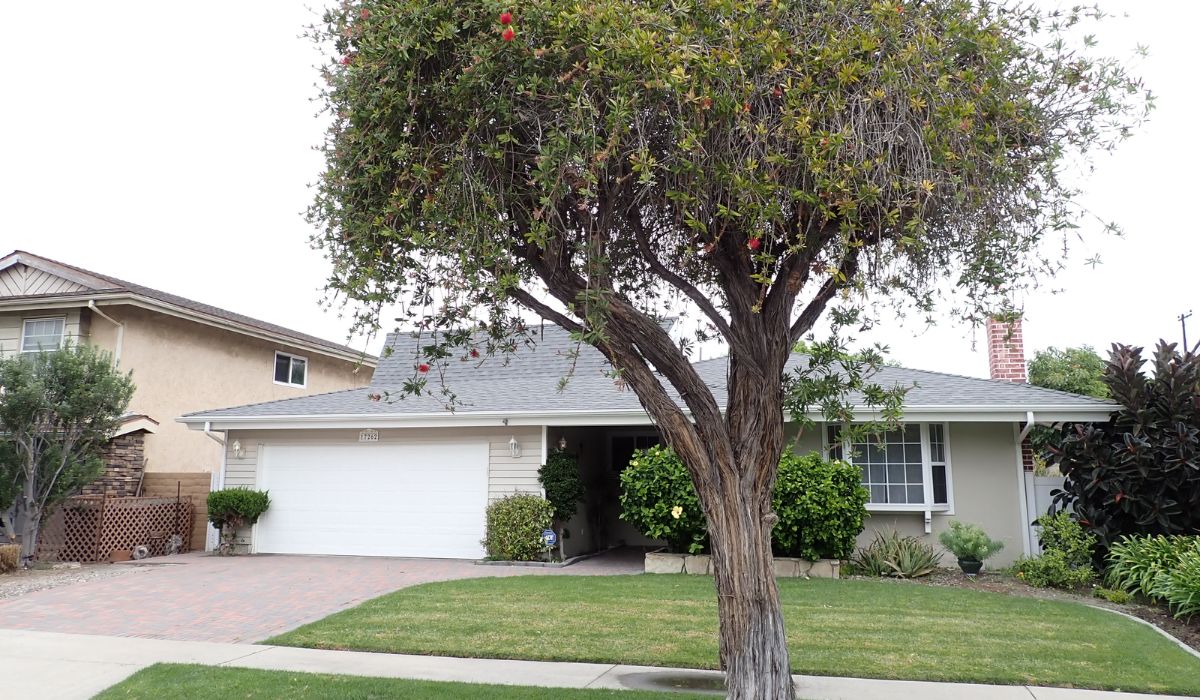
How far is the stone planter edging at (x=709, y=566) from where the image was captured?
38.3ft

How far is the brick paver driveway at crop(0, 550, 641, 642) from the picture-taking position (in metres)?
8.42

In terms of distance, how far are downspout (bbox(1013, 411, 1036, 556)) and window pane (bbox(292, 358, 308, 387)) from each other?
54.7ft

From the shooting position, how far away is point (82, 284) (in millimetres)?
16000

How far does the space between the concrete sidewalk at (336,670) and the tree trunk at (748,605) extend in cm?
95

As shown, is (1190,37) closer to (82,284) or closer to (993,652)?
(993,652)

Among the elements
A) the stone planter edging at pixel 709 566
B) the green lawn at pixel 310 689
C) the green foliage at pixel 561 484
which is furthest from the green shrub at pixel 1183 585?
Answer: the green foliage at pixel 561 484

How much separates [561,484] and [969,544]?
6.19 m

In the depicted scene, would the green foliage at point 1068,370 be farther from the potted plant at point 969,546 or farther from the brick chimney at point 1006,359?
the potted plant at point 969,546

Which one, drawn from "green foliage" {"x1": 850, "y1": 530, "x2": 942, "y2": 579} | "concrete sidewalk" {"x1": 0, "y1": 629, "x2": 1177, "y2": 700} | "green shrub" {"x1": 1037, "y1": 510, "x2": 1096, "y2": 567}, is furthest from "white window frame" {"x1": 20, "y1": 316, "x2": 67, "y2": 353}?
"green shrub" {"x1": 1037, "y1": 510, "x2": 1096, "y2": 567}

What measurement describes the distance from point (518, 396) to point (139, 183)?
44.6 feet

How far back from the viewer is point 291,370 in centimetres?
2086

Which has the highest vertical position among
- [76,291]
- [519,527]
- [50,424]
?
[76,291]

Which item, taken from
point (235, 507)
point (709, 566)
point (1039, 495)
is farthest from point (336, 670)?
point (1039, 495)

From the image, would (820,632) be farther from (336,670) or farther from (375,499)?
(375,499)
